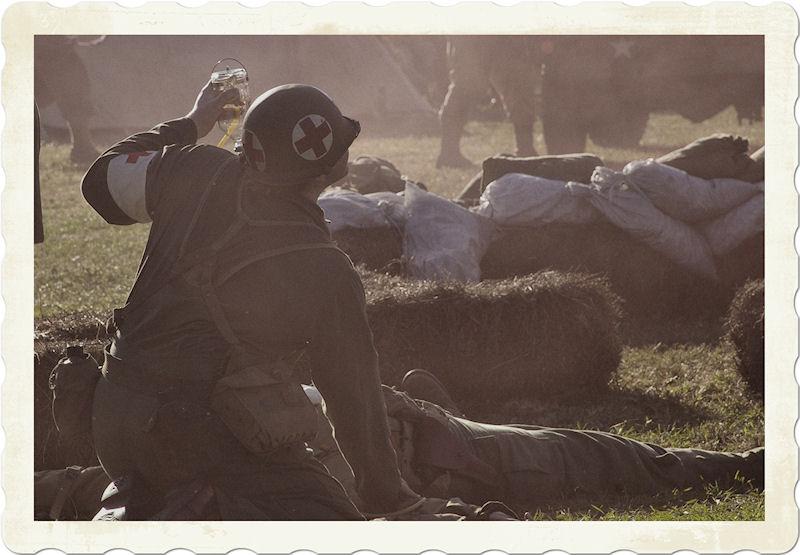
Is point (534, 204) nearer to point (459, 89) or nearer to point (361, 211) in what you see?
point (361, 211)

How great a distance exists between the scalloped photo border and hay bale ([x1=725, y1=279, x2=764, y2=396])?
69.6 inches

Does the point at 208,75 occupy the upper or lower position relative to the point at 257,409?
upper

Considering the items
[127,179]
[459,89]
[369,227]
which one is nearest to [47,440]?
[127,179]

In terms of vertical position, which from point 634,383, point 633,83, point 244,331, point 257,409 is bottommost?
point 634,383

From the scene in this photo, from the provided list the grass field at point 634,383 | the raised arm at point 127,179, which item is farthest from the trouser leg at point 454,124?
the raised arm at point 127,179

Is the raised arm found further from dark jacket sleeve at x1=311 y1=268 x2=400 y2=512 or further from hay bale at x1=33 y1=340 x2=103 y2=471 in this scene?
hay bale at x1=33 y1=340 x2=103 y2=471

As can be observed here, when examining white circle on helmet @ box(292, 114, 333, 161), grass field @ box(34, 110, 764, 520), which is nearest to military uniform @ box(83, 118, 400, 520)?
white circle on helmet @ box(292, 114, 333, 161)

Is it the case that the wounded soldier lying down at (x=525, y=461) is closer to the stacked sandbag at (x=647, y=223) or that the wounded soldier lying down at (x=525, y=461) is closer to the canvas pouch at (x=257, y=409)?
the canvas pouch at (x=257, y=409)

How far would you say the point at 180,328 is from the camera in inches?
158

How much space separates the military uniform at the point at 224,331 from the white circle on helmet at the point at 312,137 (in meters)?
0.15

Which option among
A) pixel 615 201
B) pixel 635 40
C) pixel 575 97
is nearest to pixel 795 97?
pixel 615 201

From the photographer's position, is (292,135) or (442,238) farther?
(442,238)

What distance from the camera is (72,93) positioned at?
1592 centimetres

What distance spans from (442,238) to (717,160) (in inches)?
79.1
